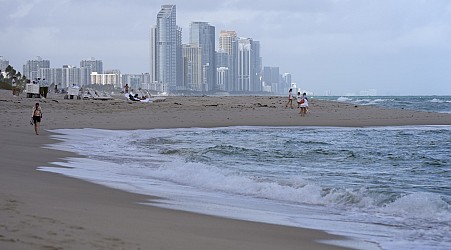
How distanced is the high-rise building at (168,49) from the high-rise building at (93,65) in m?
17.6

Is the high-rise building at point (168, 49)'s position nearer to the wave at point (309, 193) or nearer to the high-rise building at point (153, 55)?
the high-rise building at point (153, 55)

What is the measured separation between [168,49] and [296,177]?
174668 millimetres

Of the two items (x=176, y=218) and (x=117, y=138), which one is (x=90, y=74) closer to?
(x=117, y=138)

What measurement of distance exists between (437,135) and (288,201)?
1594 centimetres

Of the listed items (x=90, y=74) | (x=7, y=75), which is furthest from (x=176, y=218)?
(x=90, y=74)

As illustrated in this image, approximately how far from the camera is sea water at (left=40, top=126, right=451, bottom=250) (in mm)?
7309

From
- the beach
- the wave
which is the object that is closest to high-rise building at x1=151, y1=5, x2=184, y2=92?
the wave

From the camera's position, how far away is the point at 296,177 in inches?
423

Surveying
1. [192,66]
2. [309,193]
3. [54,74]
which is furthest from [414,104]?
[192,66]

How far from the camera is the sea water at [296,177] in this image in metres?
7.31

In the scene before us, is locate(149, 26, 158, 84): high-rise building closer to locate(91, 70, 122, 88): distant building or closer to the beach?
locate(91, 70, 122, 88): distant building

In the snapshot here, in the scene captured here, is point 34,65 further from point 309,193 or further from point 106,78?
point 309,193

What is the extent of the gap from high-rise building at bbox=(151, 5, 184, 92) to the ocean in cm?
15993

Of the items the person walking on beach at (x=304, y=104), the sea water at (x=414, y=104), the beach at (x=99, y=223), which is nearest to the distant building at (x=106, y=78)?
the sea water at (x=414, y=104)
